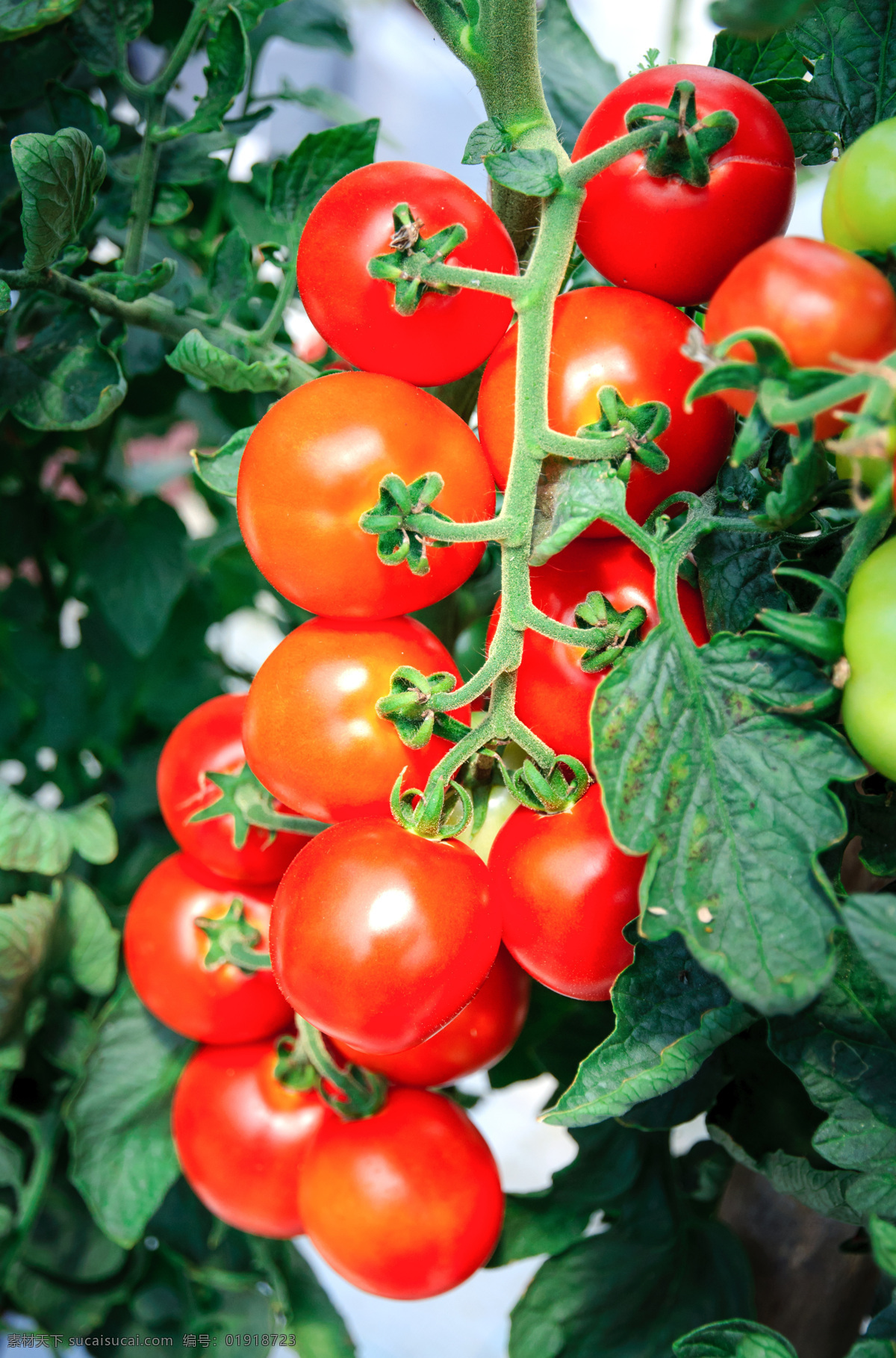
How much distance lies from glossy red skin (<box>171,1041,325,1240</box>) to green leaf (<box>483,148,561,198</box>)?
382 millimetres

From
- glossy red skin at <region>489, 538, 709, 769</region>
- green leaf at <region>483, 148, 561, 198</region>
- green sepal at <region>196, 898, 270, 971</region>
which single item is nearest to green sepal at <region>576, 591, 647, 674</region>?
glossy red skin at <region>489, 538, 709, 769</region>

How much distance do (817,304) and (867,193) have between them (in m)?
0.06

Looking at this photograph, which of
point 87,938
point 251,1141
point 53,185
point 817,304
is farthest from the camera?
point 87,938

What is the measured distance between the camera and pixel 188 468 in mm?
793

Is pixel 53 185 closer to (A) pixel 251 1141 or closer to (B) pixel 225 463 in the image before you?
(B) pixel 225 463

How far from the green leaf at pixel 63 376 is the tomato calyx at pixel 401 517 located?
181mm

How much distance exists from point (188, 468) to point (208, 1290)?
1.88 feet

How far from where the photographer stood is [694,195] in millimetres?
290

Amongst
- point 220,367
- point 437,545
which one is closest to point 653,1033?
point 437,545

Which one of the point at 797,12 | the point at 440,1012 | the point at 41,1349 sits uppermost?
the point at 797,12

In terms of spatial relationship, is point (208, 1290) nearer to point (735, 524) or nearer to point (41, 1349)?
point (41, 1349)

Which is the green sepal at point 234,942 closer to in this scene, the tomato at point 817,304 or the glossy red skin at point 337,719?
the glossy red skin at point 337,719

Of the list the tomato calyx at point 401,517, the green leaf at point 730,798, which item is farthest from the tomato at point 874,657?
the tomato calyx at point 401,517

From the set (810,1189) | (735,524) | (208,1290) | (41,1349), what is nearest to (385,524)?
(735,524)
